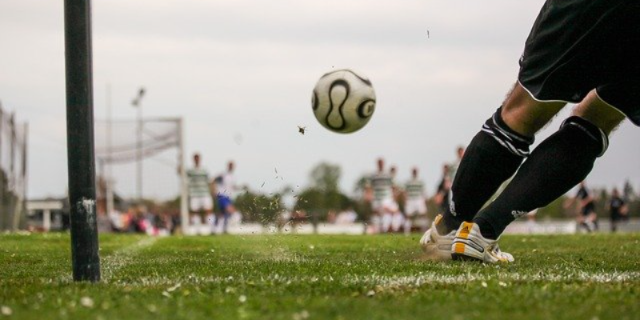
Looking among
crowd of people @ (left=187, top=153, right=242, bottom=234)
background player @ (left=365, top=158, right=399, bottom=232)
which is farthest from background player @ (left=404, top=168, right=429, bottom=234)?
crowd of people @ (left=187, top=153, right=242, bottom=234)

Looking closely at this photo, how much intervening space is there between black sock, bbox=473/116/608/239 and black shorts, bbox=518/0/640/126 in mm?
445

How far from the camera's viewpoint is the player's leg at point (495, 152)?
5.37m

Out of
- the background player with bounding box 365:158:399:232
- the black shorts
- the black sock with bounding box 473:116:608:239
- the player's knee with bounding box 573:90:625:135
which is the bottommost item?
the background player with bounding box 365:158:399:232

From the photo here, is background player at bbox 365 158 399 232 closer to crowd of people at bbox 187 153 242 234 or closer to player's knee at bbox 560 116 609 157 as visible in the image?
crowd of people at bbox 187 153 242 234

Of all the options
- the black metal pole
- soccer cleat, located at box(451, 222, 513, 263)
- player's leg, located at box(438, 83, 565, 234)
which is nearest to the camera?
the black metal pole

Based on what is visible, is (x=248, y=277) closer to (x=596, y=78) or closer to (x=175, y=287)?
(x=175, y=287)

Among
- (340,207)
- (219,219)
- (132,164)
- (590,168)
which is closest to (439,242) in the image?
(590,168)

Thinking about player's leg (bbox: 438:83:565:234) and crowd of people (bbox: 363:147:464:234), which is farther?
crowd of people (bbox: 363:147:464:234)

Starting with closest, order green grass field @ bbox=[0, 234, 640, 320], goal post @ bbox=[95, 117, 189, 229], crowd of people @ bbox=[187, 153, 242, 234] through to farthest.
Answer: green grass field @ bbox=[0, 234, 640, 320]
crowd of people @ bbox=[187, 153, 242, 234]
goal post @ bbox=[95, 117, 189, 229]

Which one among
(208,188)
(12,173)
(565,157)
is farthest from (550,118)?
(208,188)

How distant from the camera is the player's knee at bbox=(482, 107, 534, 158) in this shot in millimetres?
5582

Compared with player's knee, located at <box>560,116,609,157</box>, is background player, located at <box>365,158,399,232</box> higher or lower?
lower

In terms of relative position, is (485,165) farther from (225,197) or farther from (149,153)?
(149,153)

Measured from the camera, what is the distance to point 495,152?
5684mm
